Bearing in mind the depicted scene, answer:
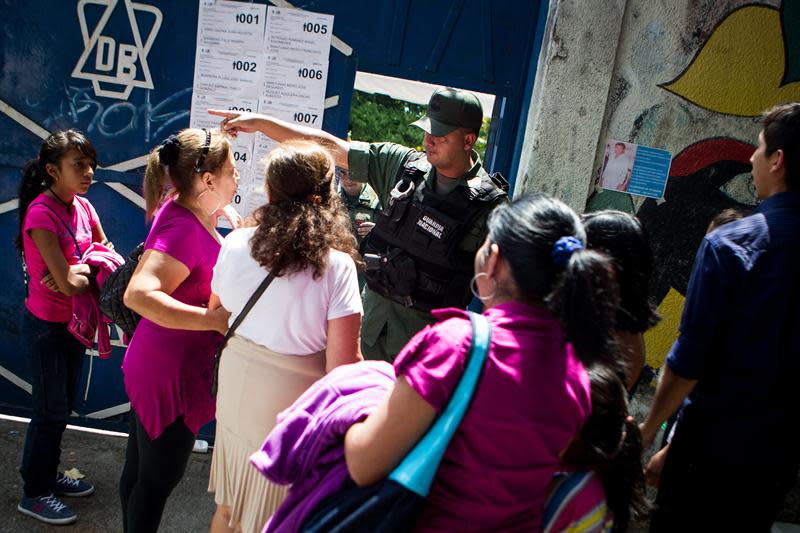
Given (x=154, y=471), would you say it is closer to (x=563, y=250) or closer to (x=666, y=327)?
(x=563, y=250)

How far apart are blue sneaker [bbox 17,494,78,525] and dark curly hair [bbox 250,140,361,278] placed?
2.06m

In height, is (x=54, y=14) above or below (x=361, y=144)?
above

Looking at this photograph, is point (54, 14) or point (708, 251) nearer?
point (708, 251)

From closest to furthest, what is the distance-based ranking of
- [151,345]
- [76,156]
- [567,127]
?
[151,345], [76,156], [567,127]

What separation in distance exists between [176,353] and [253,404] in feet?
1.55

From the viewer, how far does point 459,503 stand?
161 cm

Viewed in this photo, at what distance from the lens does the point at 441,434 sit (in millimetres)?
1541

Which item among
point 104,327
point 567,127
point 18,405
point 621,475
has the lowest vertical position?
point 18,405

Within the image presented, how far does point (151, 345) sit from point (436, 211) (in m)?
1.33

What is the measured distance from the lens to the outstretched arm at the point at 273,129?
320 centimetres

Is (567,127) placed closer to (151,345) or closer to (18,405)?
(151,345)

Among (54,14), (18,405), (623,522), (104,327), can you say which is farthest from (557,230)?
(18,405)

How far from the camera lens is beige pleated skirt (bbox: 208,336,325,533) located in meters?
2.38

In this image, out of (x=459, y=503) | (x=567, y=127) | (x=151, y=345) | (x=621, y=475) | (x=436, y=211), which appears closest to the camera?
(x=459, y=503)
